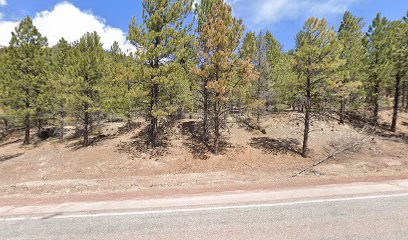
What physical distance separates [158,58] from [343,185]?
46.5 ft

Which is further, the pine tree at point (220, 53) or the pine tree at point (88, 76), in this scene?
the pine tree at point (88, 76)

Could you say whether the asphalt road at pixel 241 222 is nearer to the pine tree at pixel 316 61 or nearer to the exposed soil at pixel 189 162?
the exposed soil at pixel 189 162

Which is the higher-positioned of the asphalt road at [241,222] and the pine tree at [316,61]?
the pine tree at [316,61]

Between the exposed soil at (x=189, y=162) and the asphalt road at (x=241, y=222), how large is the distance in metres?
2.24

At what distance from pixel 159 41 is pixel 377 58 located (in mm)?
23133

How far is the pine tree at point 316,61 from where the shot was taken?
16266 mm

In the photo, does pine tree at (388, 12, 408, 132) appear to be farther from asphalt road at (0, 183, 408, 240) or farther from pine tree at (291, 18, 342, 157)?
asphalt road at (0, 183, 408, 240)

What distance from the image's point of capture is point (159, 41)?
1727 cm

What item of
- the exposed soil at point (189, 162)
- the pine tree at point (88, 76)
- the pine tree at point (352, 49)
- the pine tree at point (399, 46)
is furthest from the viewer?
the pine tree at point (352, 49)

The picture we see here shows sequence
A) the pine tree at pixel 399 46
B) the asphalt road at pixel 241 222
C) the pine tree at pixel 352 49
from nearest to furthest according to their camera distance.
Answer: the asphalt road at pixel 241 222 < the pine tree at pixel 399 46 < the pine tree at pixel 352 49

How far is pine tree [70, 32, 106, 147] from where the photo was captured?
1917cm

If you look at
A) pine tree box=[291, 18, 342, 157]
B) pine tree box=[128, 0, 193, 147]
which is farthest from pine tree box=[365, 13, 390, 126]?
pine tree box=[128, 0, 193, 147]

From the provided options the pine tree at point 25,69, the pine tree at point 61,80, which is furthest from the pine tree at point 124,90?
the pine tree at point 25,69

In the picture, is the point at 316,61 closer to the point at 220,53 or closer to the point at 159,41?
the point at 220,53
